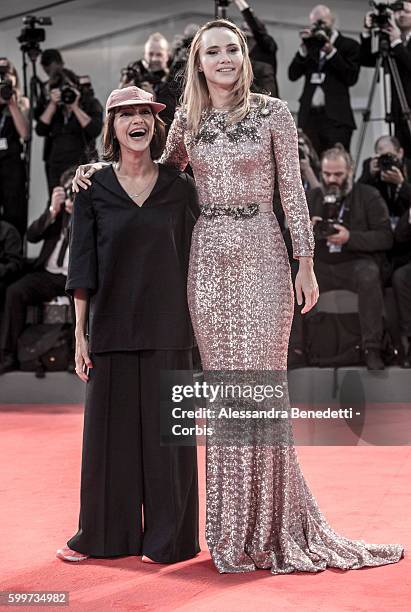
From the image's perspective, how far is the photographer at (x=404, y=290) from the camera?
581cm

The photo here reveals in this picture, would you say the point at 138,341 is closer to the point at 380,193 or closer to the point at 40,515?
the point at 40,515

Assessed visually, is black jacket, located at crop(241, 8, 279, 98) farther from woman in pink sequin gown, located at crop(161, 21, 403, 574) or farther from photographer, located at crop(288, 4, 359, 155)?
woman in pink sequin gown, located at crop(161, 21, 403, 574)

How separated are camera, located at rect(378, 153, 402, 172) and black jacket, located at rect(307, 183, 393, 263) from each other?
302mm

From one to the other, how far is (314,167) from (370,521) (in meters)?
3.53

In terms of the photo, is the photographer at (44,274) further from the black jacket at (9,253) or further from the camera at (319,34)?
the camera at (319,34)

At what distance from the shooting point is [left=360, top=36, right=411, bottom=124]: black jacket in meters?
6.73

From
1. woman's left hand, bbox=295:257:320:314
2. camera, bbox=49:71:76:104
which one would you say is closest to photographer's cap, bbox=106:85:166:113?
woman's left hand, bbox=295:257:320:314

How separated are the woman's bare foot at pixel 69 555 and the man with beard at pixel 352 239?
314 cm

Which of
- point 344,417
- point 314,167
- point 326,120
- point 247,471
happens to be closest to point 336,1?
point 326,120

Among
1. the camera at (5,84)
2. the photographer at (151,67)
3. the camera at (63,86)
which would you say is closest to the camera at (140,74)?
the photographer at (151,67)

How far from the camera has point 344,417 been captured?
10.9 ft

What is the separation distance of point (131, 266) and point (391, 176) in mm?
3728

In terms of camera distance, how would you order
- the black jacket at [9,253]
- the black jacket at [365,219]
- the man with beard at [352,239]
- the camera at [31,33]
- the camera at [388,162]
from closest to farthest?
the man with beard at [352,239]
the black jacket at [365,219]
the camera at [388,162]
the black jacket at [9,253]
the camera at [31,33]

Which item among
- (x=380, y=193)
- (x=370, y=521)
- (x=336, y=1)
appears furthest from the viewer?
(x=336, y=1)
